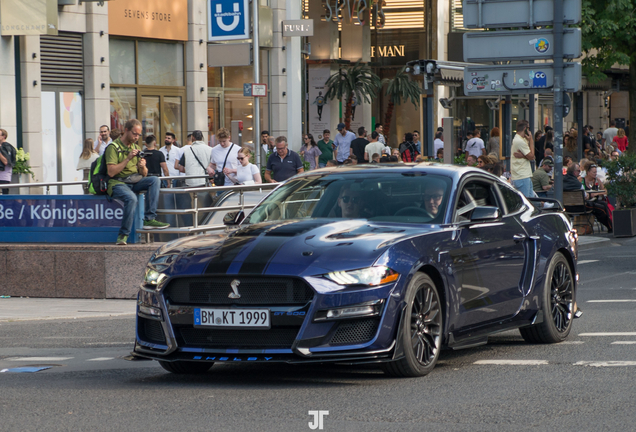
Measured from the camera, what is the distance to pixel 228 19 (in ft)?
73.0

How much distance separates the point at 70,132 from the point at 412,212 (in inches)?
685

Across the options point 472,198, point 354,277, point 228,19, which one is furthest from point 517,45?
point 354,277

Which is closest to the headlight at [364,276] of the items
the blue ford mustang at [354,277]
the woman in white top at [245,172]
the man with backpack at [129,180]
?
the blue ford mustang at [354,277]

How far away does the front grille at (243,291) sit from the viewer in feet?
22.3

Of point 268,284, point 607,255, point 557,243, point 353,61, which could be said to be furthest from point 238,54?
point 353,61

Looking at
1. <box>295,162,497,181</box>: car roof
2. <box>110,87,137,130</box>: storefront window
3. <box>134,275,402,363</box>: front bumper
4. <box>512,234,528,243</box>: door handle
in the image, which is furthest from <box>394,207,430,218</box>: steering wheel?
<box>110,87,137,130</box>: storefront window

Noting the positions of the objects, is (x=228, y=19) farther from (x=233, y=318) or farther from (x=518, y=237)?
(x=233, y=318)

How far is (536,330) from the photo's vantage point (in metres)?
8.81

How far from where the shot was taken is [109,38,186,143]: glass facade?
25984mm

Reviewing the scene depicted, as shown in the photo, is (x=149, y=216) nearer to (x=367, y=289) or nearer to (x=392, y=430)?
(x=367, y=289)

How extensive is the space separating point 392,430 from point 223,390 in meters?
1.57

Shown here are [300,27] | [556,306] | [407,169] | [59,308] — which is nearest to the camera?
[407,169]

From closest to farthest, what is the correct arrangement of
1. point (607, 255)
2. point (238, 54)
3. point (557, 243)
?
point (557, 243) → point (607, 255) → point (238, 54)

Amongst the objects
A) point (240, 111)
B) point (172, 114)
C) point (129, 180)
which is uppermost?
point (240, 111)
